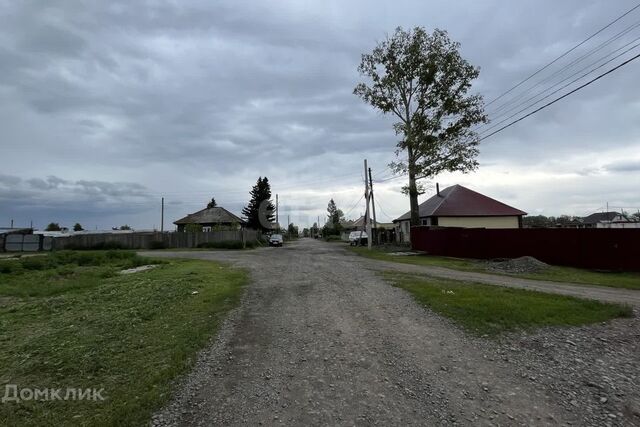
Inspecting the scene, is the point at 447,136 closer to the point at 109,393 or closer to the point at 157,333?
the point at 157,333

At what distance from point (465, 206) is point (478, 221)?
1733 mm

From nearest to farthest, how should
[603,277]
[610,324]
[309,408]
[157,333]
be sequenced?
[309,408] < [157,333] < [610,324] < [603,277]

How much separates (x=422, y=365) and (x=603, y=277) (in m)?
13.8

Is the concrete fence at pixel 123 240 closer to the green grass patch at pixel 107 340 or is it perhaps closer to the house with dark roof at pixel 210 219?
the house with dark roof at pixel 210 219

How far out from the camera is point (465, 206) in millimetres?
35562

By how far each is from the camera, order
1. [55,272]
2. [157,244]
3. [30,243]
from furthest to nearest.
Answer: [157,244]
[30,243]
[55,272]

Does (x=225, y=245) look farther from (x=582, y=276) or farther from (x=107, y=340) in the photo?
(x=107, y=340)

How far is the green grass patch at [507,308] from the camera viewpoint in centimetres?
722

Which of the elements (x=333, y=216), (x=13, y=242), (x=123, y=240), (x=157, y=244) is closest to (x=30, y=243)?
(x=13, y=242)

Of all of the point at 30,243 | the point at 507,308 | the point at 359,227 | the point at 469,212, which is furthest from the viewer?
the point at 359,227

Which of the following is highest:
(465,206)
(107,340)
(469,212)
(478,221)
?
(465,206)

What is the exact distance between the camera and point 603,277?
49.9ft

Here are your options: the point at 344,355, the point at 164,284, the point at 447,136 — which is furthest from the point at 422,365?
the point at 447,136

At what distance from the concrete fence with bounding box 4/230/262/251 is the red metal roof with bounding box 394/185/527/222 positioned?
20.3 m
